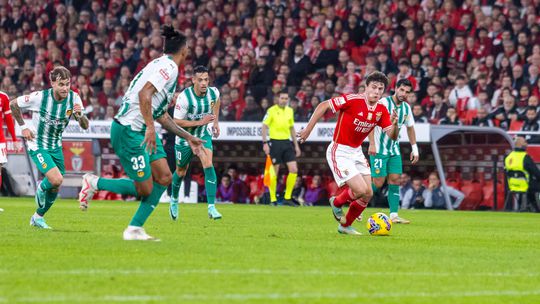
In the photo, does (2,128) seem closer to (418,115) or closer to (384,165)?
(384,165)

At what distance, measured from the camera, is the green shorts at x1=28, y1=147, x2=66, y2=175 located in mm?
13945

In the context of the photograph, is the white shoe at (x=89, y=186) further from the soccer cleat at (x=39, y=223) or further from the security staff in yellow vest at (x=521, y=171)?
the security staff in yellow vest at (x=521, y=171)

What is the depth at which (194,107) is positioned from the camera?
685 inches

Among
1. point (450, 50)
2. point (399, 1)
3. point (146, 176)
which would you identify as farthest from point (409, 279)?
point (399, 1)

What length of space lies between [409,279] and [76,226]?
6749 mm

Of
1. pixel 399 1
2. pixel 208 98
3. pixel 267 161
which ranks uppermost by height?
pixel 399 1

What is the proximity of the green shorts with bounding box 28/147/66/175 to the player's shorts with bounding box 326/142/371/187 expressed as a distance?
346 cm

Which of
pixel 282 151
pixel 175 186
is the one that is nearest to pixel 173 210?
pixel 175 186

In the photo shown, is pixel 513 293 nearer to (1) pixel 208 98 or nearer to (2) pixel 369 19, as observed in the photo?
(1) pixel 208 98

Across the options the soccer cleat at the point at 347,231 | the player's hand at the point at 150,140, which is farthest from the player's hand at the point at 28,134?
the soccer cleat at the point at 347,231

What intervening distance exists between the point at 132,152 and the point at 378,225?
12.1 feet

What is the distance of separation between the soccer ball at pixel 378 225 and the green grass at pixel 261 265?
0.28 m

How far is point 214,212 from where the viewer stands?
17.0m

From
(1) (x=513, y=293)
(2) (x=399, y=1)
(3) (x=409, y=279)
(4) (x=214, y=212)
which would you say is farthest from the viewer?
(2) (x=399, y=1)
